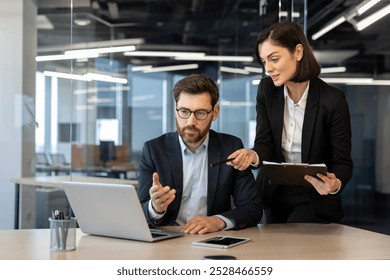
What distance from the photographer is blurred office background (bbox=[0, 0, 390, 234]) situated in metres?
5.20

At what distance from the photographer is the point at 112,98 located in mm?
5590

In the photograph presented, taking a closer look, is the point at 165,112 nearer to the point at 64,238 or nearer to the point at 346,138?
the point at 346,138

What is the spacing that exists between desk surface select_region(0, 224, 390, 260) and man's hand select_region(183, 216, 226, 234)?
0.05 m

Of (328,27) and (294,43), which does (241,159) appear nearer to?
(294,43)

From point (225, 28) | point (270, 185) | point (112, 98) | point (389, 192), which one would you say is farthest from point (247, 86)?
point (270, 185)

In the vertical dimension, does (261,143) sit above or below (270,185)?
above

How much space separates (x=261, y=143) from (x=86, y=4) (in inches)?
124

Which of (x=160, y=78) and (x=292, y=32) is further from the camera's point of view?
(x=160, y=78)

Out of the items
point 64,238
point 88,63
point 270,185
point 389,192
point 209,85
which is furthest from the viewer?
point 389,192

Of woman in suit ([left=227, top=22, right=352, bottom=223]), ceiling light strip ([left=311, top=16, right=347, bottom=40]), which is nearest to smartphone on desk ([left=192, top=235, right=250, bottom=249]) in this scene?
woman in suit ([left=227, top=22, right=352, bottom=223])

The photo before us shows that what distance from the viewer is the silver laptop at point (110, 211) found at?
2012 mm

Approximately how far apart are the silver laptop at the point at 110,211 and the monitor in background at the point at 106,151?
333 centimetres

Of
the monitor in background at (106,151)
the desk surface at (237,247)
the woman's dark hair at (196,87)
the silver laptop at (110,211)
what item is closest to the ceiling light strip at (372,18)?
the monitor in background at (106,151)

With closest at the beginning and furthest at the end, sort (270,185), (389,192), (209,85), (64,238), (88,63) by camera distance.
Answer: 1. (64,238)
2. (209,85)
3. (270,185)
4. (88,63)
5. (389,192)
